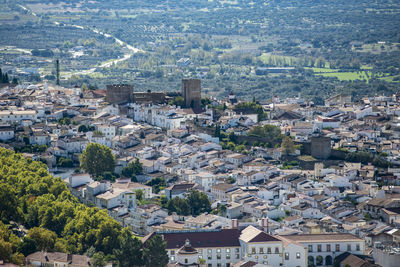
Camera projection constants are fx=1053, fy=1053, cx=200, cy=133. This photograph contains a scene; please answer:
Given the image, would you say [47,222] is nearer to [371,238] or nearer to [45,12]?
[371,238]

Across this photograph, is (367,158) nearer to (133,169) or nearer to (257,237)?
(133,169)

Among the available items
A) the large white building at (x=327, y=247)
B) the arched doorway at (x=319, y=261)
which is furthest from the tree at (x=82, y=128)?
the arched doorway at (x=319, y=261)

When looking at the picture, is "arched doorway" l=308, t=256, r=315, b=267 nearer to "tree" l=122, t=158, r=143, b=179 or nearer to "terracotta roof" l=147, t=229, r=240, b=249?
"terracotta roof" l=147, t=229, r=240, b=249

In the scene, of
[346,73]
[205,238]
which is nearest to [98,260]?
[205,238]

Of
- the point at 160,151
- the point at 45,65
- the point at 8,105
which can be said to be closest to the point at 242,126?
the point at 160,151

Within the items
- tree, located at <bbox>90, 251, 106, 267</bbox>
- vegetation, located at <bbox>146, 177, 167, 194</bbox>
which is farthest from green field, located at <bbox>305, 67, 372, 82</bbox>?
tree, located at <bbox>90, 251, 106, 267</bbox>
